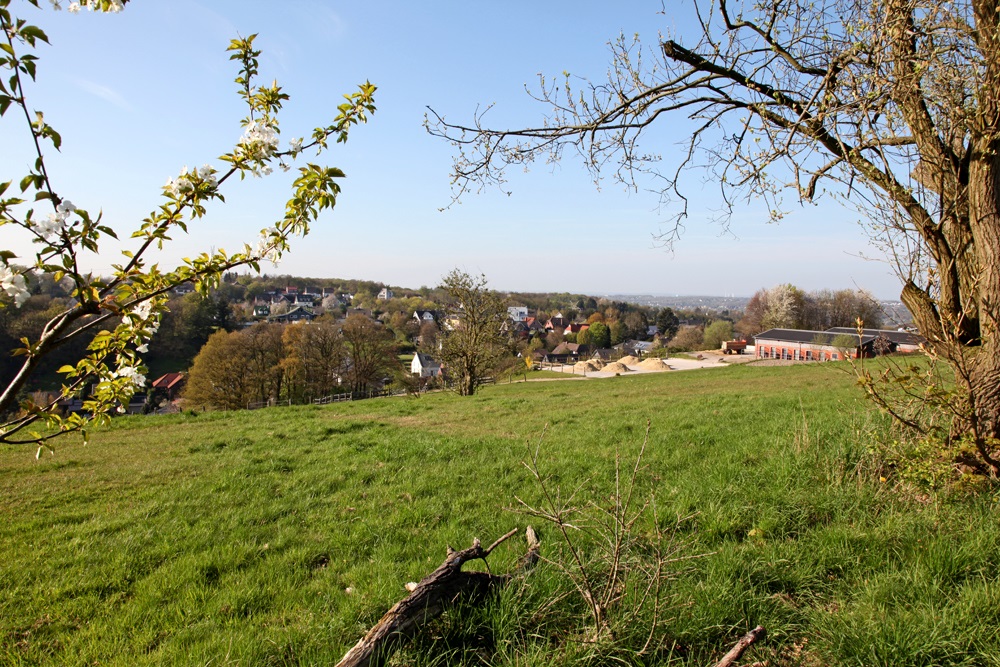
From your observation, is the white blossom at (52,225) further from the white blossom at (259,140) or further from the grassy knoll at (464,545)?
the grassy knoll at (464,545)

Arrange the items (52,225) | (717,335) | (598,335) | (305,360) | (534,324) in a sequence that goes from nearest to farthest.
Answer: (52,225), (305,360), (717,335), (598,335), (534,324)

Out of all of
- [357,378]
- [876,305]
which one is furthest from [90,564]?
[357,378]

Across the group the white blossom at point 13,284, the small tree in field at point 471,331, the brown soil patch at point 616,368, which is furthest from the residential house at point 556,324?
the white blossom at point 13,284

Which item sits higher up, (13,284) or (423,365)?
(13,284)

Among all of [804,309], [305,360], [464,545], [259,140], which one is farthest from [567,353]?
[259,140]

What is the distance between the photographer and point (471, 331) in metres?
19.4

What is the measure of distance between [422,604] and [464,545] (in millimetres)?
1469

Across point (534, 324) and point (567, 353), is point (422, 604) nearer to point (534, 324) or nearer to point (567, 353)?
point (567, 353)

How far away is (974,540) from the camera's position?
3090mm

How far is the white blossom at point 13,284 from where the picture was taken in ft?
5.41

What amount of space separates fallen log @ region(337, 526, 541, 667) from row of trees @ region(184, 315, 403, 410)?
34.8 meters

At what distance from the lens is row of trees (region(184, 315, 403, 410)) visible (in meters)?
34.0

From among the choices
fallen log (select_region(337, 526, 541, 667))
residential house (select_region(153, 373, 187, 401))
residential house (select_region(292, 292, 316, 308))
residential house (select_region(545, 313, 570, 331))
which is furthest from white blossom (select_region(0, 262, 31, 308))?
residential house (select_region(292, 292, 316, 308))

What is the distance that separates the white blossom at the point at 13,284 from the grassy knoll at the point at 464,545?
76.5 inches
